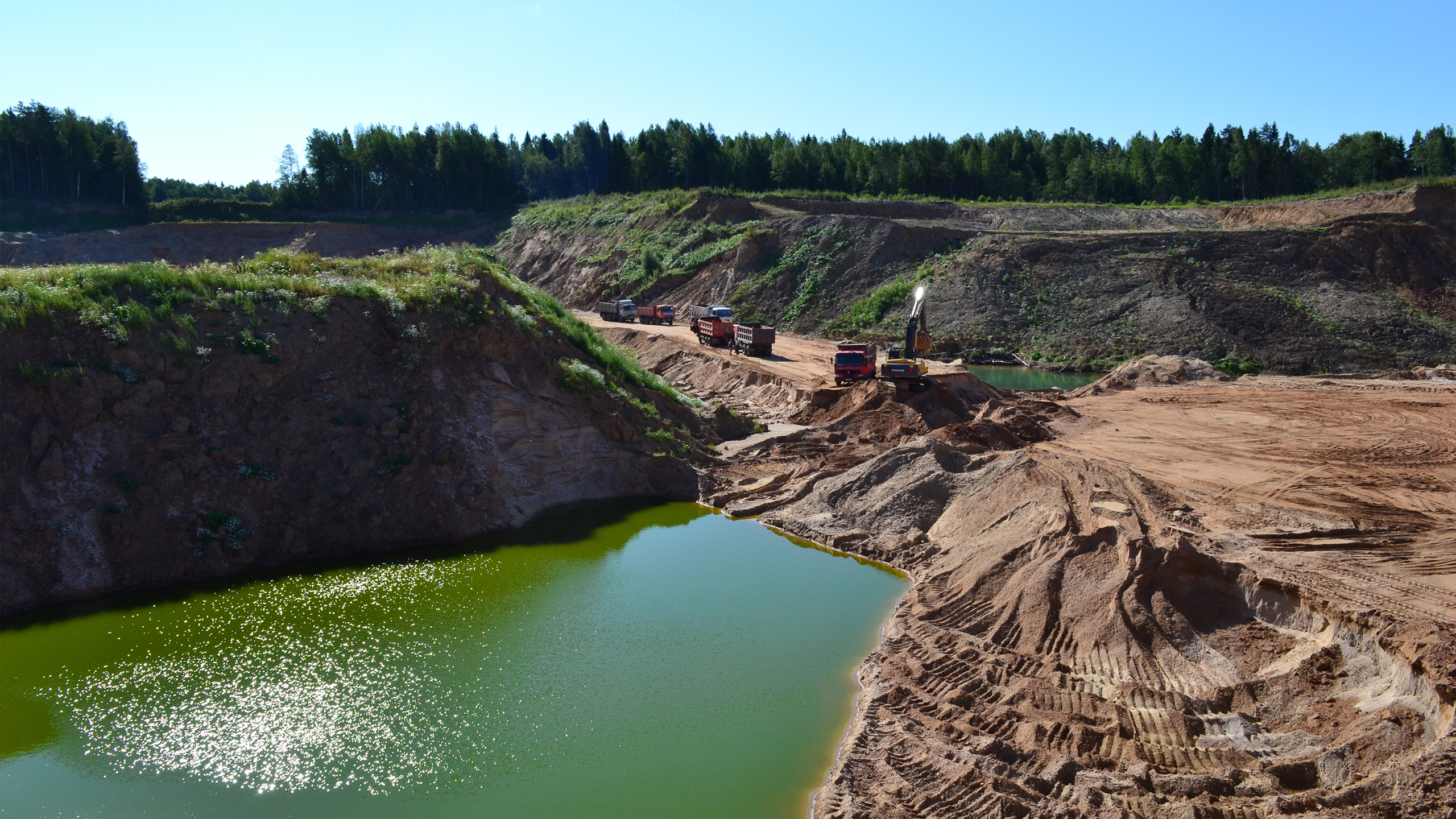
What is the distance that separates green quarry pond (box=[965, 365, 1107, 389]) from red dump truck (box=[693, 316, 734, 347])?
453 inches

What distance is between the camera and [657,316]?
53219 millimetres

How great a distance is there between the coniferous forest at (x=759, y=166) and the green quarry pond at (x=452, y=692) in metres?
64.5

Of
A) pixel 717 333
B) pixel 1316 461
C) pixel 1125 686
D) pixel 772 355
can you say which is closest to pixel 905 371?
pixel 1316 461

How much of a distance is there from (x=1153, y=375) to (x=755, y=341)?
Result: 17.2m

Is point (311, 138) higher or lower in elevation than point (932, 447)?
higher

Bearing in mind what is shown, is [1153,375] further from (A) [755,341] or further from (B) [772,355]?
(A) [755,341]

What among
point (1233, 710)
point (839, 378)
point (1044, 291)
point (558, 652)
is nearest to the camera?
point (1233, 710)

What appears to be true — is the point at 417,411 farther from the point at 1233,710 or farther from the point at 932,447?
the point at 1233,710

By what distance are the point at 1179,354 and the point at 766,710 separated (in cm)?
3822

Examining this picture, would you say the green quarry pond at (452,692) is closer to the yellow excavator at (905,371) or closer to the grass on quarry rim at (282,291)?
the grass on quarry rim at (282,291)

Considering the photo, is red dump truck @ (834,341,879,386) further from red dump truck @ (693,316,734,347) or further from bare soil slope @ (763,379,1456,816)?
red dump truck @ (693,316,734,347)

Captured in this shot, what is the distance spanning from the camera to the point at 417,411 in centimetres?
2106

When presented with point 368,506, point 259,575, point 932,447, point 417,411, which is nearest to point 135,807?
point 259,575

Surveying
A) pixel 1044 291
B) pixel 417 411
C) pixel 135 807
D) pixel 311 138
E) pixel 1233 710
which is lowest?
pixel 135 807
